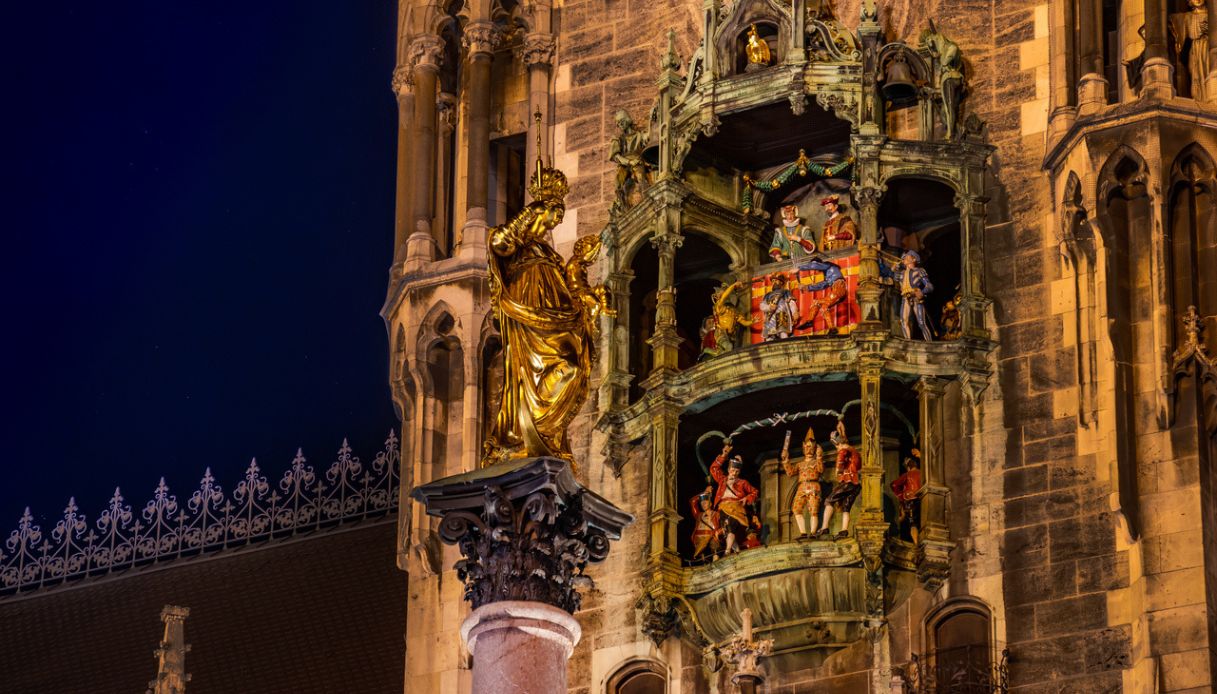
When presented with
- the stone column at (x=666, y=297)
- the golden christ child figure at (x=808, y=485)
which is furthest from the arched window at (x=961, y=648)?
the stone column at (x=666, y=297)

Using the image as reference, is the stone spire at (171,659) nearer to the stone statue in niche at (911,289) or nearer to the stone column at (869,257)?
the stone column at (869,257)

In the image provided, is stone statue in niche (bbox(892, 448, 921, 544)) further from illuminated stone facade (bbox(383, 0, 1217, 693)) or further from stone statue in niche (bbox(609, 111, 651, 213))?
stone statue in niche (bbox(609, 111, 651, 213))

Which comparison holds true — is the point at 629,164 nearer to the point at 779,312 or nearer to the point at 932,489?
the point at 779,312

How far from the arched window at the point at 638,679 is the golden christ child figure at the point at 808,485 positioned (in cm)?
226

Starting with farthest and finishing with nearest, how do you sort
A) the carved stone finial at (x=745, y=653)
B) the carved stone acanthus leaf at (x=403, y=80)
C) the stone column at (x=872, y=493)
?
the carved stone acanthus leaf at (x=403, y=80)
the stone column at (x=872, y=493)
the carved stone finial at (x=745, y=653)

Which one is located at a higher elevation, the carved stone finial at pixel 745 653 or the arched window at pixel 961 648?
the arched window at pixel 961 648

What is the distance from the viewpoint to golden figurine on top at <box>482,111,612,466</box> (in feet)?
113

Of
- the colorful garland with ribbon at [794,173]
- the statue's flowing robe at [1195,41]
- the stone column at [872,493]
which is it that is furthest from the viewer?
the colorful garland with ribbon at [794,173]

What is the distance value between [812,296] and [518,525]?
857cm

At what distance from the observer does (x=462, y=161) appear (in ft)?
144

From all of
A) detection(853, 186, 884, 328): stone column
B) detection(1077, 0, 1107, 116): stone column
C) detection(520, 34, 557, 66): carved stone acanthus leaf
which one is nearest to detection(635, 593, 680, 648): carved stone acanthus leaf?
detection(853, 186, 884, 328): stone column

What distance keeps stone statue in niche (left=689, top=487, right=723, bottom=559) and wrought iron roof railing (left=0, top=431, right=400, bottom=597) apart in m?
8.09

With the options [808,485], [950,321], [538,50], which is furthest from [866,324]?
[538,50]

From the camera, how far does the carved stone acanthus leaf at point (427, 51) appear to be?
44.3 metres
